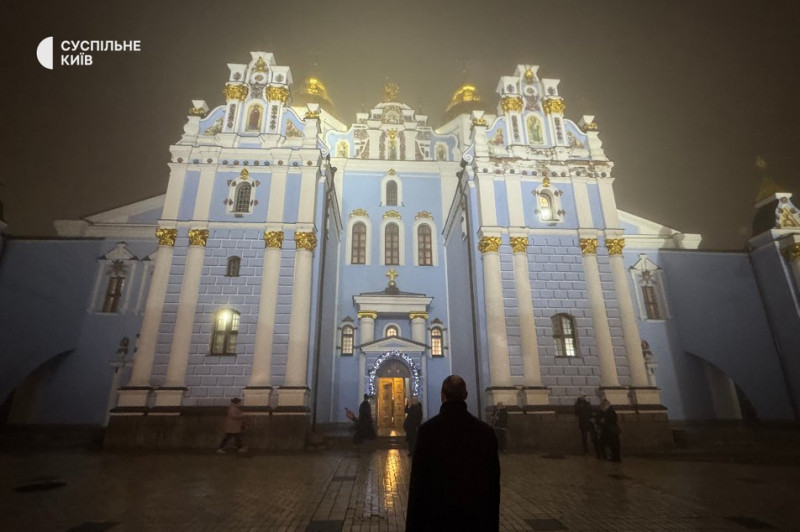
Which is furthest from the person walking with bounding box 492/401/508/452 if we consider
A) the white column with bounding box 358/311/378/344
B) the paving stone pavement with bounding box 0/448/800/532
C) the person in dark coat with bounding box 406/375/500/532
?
the person in dark coat with bounding box 406/375/500/532

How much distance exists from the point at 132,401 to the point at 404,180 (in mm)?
20145

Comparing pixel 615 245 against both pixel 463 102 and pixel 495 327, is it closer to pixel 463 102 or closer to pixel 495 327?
pixel 495 327

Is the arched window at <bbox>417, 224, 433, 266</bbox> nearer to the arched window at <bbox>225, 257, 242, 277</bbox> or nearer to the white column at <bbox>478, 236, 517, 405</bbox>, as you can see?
the white column at <bbox>478, 236, 517, 405</bbox>

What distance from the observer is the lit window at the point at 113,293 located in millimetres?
21766

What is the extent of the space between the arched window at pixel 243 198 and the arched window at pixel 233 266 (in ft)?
7.46

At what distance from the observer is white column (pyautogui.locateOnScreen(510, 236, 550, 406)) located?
53.6 feet

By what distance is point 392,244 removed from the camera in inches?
1088

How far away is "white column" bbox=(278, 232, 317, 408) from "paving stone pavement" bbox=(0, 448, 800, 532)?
3959 millimetres

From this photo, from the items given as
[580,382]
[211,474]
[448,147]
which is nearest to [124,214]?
[211,474]

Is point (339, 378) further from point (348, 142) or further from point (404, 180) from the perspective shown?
point (348, 142)

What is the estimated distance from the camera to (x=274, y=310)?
1725 centimetres

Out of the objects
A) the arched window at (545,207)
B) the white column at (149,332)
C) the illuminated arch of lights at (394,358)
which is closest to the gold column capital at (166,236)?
the white column at (149,332)

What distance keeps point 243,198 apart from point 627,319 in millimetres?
17300

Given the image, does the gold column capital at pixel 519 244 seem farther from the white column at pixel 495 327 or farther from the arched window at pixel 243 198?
the arched window at pixel 243 198
